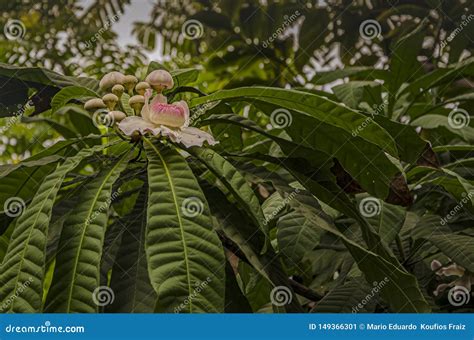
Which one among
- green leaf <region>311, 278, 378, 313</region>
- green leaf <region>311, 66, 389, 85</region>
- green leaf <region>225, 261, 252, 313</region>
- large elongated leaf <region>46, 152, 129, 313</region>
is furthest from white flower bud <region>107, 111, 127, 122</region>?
green leaf <region>311, 66, 389, 85</region>

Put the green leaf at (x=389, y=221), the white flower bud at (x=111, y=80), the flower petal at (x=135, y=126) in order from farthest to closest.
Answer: the green leaf at (x=389, y=221) < the white flower bud at (x=111, y=80) < the flower petal at (x=135, y=126)

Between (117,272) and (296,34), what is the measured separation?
1.52 metres

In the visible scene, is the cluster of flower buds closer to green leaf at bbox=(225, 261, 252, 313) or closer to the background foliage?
the background foliage

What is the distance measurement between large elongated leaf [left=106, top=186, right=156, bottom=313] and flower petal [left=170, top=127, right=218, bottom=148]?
11cm

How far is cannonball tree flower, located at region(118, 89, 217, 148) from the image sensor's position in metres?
0.97

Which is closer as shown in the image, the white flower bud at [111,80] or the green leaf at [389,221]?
→ the white flower bud at [111,80]

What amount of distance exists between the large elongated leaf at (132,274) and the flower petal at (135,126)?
0.11 meters

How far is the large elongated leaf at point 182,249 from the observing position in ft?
2.49

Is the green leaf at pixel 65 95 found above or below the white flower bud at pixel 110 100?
above

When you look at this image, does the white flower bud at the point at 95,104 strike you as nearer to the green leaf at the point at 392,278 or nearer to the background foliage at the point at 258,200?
the background foliage at the point at 258,200

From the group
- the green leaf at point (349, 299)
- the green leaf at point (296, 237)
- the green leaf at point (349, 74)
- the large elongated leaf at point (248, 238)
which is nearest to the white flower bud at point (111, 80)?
the large elongated leaf at point (248, 238)

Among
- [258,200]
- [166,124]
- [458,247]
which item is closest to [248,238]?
[258,200]

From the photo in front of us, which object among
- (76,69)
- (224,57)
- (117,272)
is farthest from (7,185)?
(76,69)
